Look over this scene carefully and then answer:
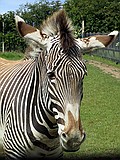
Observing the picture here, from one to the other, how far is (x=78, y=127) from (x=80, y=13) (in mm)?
34501

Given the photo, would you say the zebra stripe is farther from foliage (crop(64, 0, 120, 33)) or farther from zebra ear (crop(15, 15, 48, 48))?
foliage (crop(64, 0, 120, 33))

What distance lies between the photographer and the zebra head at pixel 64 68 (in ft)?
8.90

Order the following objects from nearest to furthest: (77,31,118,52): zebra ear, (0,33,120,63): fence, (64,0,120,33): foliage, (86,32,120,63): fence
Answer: (77,31,118,52): zebra ear, (86,32,120,63): fence, (0,33,120,63): fence, (64,0,120,33): foliage

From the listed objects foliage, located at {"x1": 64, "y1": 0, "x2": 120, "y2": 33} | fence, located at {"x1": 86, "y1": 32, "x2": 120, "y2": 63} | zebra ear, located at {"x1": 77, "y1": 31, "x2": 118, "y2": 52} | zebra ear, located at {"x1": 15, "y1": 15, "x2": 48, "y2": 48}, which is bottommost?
fence, located at {"x1": 86, "y1": 32, "x2": 120, "y2": 63}

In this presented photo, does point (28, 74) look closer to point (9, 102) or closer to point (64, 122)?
point (9, 102)

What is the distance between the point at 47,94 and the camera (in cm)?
307

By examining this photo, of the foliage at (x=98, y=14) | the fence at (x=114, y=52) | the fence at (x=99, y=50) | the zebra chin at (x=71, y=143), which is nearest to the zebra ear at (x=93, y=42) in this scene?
the zebra chin at (x=71, y=143)

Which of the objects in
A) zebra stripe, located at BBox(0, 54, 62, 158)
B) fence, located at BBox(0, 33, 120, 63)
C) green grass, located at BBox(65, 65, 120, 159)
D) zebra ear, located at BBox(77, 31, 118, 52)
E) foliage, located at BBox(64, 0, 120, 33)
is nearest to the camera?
zebra ear, located at BBox(77, 31, 118, 52)

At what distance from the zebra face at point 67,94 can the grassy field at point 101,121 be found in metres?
2.09

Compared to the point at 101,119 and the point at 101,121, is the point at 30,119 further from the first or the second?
the point at 101,119

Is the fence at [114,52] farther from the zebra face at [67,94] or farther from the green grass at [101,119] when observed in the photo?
the zebra face at [67,94]

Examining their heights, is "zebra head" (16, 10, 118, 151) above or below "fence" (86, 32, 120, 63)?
above

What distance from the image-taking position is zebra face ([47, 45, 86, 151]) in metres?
2.69

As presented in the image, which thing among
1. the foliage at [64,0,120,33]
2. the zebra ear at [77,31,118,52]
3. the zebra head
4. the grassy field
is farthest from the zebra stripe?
the foliage at [64,0,120,33]
